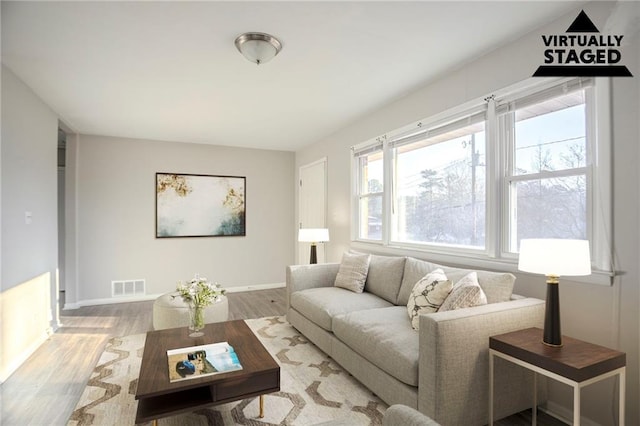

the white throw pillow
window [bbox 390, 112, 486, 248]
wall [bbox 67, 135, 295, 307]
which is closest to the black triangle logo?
window [bbox 390, 112, 486, 248]

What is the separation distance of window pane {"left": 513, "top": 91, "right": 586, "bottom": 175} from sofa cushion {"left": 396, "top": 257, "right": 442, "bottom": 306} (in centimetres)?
102

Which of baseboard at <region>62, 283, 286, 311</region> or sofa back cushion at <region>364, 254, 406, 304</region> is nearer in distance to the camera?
sofa back cushion at <region>364, 254, 406, 304</region>

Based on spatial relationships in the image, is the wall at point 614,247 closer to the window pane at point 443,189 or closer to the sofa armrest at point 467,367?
the sofa armrest at point 467,367

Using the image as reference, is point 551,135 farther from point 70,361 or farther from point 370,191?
point 70,361

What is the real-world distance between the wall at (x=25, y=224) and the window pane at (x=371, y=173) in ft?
11.4

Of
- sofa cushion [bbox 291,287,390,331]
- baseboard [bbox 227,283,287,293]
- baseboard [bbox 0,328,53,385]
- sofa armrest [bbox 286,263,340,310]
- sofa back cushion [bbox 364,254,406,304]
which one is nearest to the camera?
baseboard [bbox 0,328,53,385]

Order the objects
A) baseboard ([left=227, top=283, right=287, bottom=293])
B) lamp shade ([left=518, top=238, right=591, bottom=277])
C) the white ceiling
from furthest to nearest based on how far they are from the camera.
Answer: baseboard ([left=227, top=283, right=287, bottom=293])
the white ceiling
lamp shade ([left=518, top=238, right=591, bottom=277])

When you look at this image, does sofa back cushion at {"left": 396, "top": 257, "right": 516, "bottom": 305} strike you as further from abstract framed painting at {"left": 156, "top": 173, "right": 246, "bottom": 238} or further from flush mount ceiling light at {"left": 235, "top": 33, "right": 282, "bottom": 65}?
abstract framed painting at {"left": 156, "top": 173, "right": 246, "bottom": 238}

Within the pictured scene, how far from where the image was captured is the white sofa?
5.98 feet

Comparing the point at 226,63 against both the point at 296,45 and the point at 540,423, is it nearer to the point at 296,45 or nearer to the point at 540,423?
the point at 296,45

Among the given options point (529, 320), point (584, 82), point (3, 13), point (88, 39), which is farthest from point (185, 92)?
point (529, 320)

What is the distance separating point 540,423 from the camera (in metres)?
2.07

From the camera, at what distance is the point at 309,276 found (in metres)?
3.80

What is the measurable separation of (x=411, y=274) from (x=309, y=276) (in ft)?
4.05
